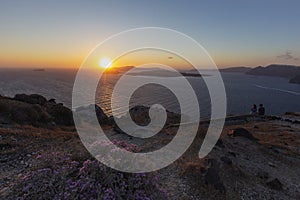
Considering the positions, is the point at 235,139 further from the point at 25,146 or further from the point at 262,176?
the point at 25,146

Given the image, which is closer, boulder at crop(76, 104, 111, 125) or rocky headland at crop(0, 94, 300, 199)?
rocky headland at crop(0, 94, 300, 199)

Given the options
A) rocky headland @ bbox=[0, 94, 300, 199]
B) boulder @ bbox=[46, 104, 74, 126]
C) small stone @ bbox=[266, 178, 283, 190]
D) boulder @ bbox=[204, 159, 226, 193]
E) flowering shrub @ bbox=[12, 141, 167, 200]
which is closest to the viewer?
flowering shrub @ bbox=[12, 141, 167, 200]

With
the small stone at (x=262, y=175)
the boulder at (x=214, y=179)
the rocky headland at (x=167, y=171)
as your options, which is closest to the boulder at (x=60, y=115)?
the rocky headland at (x=167, y=171)

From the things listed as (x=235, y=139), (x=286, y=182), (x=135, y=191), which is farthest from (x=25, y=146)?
(x=235, y=139)

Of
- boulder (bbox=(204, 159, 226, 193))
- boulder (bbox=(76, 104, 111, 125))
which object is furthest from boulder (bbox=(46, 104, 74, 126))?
boulder (bbox=(204, 159, 226, 193))

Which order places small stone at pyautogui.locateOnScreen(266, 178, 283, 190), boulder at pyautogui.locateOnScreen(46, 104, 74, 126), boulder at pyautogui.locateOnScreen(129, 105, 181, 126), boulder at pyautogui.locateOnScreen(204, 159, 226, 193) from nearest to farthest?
boulder at pyautogui.locateOnScreen(204, 159, 226, 193) → small stone at pyautogui.locateOnScreen(266, 178, 283, 190) → boulder at pyautogui.locateOnScreen(129, 105, 181, 126) → boulder at pyautogui.locateOnScreen(46, 104, 74, 126)

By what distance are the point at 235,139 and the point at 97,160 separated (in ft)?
39.7

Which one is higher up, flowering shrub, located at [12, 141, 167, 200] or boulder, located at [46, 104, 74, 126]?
flowering shrub, located at [12, 141, 167, 200]

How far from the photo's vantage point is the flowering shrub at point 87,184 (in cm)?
429

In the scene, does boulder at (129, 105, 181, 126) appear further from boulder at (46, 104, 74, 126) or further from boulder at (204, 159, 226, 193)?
boulder at (204, 159, 226, 193)

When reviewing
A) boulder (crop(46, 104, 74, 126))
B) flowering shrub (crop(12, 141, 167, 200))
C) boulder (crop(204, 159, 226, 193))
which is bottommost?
boulder (crop(46, 104, 74, 126))

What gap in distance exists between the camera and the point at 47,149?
29.2 feet

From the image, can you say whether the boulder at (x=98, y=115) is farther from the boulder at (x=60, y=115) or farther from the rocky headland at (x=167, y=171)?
the rocky headland at (x=167, y=171)

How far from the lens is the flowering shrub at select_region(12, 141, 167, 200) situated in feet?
14.1
